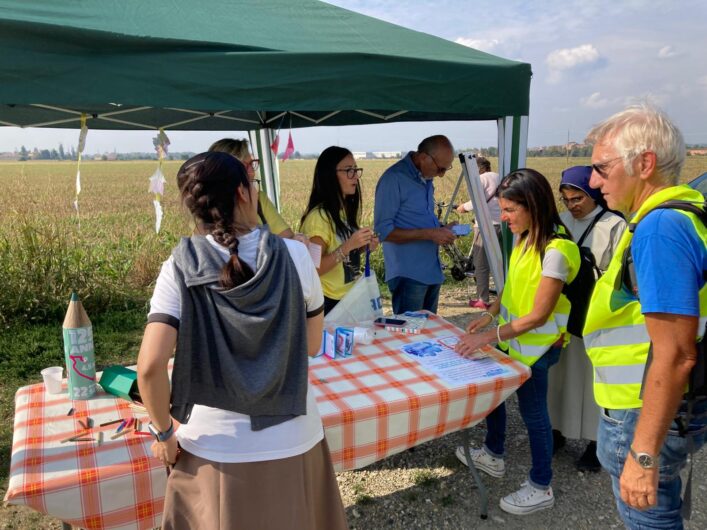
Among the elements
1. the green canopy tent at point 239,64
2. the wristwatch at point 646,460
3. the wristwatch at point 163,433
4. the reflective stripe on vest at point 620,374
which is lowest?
the wristwatch at point 646,460

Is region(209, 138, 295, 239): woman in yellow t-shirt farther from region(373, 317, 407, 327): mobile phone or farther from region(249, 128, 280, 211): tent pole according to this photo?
region(249, 128, 280, 211): tent pole

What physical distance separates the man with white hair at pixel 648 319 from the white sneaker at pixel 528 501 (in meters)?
1.03

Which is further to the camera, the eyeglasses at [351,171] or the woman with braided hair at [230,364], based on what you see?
the eyeglasses at [351,171]

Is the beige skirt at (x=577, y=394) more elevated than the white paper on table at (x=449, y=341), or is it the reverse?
the white paper on table at (x=449, y=341)

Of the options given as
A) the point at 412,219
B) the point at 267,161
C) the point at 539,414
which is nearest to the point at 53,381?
the point at 539,414

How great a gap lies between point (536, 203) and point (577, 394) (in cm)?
116

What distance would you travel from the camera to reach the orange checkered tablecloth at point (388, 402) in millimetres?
1799

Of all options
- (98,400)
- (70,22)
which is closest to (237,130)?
(70,22)

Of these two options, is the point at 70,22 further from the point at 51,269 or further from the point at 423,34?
the point at 51,269

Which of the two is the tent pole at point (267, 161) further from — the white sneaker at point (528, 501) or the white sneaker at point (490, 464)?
the white sneaker at point (528, 501)

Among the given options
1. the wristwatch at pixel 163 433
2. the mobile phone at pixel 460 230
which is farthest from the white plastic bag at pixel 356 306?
the wristwatch at pixel 163 433

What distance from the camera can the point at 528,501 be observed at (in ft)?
7.68

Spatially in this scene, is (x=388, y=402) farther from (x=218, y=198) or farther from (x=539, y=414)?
(x=218, y=198)


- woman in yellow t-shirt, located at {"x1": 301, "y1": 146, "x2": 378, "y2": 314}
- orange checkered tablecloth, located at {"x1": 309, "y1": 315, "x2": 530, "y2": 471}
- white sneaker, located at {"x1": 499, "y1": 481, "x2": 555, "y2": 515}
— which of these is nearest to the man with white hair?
orange checkered tablecloth, located at {"x1": 309, "y1": 315, "x2": 530, "y2": 471}
